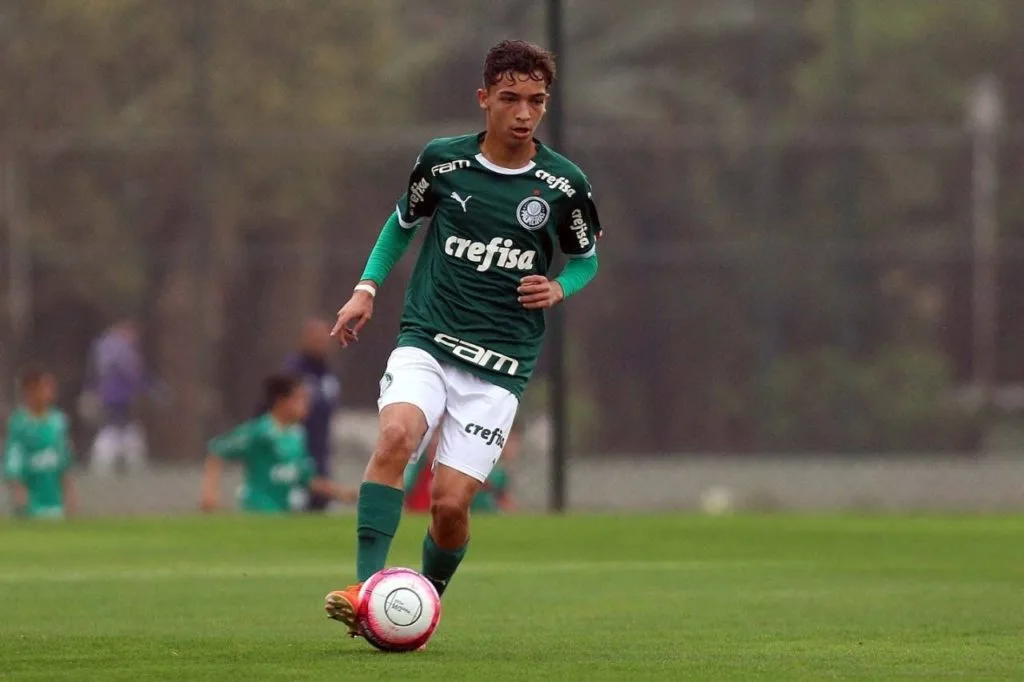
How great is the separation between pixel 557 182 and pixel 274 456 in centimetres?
1086

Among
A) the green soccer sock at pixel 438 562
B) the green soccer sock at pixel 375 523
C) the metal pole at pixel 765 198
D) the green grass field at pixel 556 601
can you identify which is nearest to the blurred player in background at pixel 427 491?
the green grass field at pixel 556 601

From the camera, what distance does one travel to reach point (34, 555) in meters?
14.2

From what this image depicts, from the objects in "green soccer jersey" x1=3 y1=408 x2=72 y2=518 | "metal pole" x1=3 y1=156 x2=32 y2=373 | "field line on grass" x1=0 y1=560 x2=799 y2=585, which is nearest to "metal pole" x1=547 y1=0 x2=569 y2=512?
"green soccer jersey" x1=3 y1=408 x2=72 y2=518

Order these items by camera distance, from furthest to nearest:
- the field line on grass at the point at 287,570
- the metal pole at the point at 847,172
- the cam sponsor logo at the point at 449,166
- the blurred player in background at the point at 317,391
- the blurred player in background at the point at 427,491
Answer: the metal pole at the point at 847,172, the blurred player in background at the point at 317,391, the blurred player in background at the point at 427,491, the field line on grass at the point at 287,570, the cam sponsor logo at the point at 449,166

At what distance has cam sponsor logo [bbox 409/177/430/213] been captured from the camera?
8258 millimetres

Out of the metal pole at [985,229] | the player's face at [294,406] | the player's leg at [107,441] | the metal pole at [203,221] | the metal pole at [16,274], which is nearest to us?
the player's face at [294,406]

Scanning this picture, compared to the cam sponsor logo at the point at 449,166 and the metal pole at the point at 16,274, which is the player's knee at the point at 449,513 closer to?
the cam sponsor logo at the point at 449,166

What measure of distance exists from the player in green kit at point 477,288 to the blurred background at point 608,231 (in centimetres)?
1473

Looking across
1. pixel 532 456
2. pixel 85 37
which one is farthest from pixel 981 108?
pixel 85 37

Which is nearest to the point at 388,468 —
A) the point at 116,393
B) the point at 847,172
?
the point at 847,172

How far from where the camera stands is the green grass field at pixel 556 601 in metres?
7.24

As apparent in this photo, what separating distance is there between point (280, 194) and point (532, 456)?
391cm

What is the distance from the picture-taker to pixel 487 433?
8.05 meters

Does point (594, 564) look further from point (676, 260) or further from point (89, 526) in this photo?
point (676, 260)
